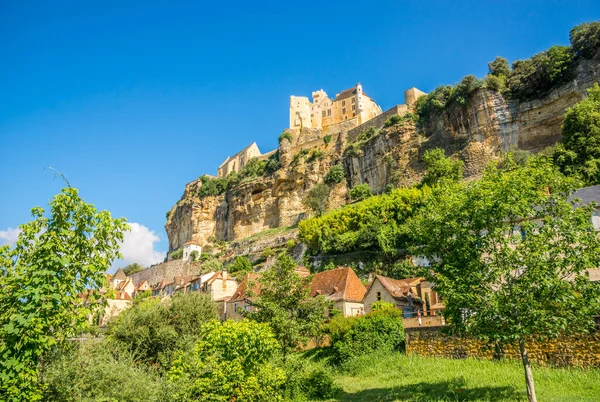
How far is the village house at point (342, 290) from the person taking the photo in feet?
96.1

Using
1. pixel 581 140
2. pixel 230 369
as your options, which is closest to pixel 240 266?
pixel 581 140

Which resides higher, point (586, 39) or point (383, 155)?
point (586, 39)

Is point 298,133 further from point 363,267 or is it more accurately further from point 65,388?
point 65,388

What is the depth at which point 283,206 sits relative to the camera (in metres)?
69.4

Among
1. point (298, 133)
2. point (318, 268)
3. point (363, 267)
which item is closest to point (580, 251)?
point (363, 267)

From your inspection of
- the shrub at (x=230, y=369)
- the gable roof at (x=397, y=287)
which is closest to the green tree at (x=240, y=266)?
the gable roof at (x=397, y=287)

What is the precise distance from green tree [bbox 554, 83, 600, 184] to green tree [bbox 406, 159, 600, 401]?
87.8ft

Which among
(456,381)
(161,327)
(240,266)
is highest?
(240,266)

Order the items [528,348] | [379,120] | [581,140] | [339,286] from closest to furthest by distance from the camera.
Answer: [528,348] → [339,286] → [581,140] → [379,120]

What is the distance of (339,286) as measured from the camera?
3116 centimetres

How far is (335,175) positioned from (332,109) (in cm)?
2890

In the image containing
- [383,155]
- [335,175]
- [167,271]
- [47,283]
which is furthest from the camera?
[167,271]

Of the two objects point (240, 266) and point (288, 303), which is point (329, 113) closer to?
point (240, 266)

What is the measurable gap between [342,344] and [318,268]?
2236cm
